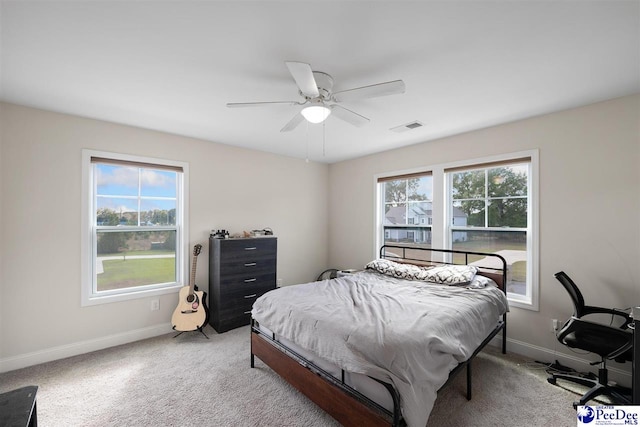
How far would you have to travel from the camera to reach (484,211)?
3406 millimetres

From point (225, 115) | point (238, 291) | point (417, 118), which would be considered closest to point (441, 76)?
point (417, 118)

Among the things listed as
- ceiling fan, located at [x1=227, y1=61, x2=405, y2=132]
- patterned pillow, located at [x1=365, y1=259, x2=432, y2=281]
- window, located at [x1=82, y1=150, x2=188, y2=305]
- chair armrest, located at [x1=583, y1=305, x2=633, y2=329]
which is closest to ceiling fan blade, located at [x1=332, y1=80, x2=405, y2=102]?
ceiling fan, located at [x1=227, y1=61, x2=405, y2=132]

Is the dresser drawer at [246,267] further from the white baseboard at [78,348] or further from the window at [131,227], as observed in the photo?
the white baseboard at [78,348]

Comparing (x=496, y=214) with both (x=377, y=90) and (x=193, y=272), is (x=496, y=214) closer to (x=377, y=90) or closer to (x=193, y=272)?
(x=377, y=90)

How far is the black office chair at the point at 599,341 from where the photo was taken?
2.02m

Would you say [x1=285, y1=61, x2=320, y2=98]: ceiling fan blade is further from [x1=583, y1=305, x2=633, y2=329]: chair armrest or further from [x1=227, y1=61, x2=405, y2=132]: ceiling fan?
[x1=583, y1=305, x2=633, y2=329]: chair armrest

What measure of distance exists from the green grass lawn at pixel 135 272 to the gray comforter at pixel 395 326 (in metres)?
1.80

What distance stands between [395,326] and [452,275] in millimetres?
1568

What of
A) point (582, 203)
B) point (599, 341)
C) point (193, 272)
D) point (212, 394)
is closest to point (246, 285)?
point (193, 272)

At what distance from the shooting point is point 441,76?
6.86ft

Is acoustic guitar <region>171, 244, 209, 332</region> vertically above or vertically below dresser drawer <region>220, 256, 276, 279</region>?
below

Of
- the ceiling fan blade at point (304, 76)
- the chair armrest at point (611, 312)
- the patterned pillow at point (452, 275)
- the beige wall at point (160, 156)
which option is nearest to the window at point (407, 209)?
the beige wall at point (160, 156)

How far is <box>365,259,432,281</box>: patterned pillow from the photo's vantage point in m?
3.27

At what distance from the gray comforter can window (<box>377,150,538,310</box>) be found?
565 mm
